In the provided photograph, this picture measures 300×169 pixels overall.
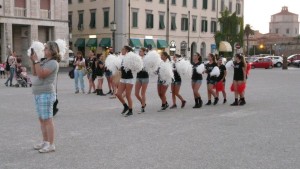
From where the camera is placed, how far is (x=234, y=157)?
6.48 metres

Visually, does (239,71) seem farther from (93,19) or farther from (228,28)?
(228,28)

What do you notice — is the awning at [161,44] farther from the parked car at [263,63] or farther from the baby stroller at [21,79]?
the baby stroller at [21,79]

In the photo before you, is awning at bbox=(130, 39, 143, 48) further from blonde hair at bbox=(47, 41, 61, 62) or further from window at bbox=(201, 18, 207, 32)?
blonde hair at bbox=(47, 41, 61, 62)

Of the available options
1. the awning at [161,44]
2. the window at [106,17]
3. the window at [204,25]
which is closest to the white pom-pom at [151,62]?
the window at [106,17]

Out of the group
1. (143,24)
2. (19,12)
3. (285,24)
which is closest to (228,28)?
(143,24)

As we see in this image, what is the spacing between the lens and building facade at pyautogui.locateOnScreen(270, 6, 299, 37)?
149 m

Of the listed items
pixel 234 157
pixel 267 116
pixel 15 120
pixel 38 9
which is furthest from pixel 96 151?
pixel 38 9

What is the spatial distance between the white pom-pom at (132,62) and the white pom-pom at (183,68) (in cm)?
183

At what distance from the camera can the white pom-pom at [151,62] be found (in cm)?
1094

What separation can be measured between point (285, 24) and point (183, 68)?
148 m

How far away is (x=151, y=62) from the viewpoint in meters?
10.9

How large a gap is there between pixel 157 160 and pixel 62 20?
3673cm

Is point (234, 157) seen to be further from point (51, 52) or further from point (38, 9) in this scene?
point (38, 9)

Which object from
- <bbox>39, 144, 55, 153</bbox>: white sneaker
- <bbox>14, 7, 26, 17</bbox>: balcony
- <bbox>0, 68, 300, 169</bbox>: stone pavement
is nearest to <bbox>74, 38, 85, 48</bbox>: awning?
<bbox>14, 7, 26, 17</bbox>: balcony
